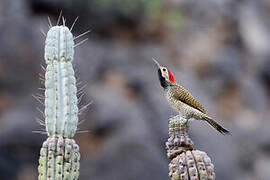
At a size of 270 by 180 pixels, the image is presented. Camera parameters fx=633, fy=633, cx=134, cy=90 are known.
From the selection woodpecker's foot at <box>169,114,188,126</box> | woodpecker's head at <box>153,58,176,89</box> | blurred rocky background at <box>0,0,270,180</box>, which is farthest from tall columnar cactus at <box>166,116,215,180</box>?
blurred rocky background at <box>0,0,270,180</box>

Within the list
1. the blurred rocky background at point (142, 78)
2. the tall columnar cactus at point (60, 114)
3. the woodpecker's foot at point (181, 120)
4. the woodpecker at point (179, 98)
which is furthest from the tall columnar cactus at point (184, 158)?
the blurred rocky background at point (142, 78)

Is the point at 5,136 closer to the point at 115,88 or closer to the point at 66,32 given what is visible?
the point at 115,88

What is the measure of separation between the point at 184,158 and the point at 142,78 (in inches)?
423

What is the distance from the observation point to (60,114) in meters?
4.68

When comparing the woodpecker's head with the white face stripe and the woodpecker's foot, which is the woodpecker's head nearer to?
the white face stripe

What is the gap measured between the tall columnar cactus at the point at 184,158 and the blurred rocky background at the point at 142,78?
7915 mm

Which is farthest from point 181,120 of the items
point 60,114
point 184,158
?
point 60,114

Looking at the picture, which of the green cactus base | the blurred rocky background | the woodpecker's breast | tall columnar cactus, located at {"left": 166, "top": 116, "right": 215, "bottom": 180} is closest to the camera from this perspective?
tall columnar cactus, located at {"left": 166, "top": 116, "right": 215, "bottom": 180}

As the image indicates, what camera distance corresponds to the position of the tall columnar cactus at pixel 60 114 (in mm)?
4566

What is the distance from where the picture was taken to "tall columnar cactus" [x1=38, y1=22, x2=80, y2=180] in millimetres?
4566

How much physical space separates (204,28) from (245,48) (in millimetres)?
1344

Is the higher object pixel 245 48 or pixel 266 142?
pixel 245 48

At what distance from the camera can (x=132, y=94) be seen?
14898 mm

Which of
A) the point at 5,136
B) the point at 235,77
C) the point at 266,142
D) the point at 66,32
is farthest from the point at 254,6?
the point at 66,32
